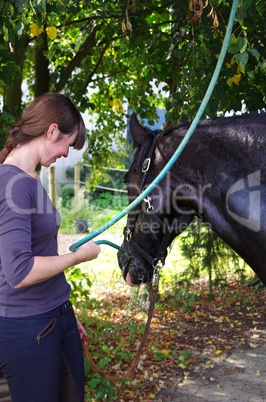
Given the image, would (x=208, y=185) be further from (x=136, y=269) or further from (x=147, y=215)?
(x=136, y=269)

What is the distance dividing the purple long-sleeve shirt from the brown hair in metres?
0.14

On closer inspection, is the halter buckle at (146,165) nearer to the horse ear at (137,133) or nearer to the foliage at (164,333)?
the horse ear at (137,133)

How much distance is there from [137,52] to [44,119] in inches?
158

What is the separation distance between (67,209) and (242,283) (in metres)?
6.16

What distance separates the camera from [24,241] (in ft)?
6.15

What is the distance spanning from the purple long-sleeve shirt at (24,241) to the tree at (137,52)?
3.82 feet

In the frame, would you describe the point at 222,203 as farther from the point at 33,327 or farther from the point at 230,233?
the point at 33,327

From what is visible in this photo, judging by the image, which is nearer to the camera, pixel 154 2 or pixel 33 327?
pixel 33 327

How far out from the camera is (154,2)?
215 inches

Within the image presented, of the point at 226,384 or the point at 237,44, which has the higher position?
the point at 237,44

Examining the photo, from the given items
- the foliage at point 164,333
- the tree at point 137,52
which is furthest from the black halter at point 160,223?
the foliage at point 164,333

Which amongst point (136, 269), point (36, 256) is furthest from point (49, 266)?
point (136, 269)

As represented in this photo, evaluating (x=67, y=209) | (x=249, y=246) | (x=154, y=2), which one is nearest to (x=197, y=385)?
(x=249, y=246)

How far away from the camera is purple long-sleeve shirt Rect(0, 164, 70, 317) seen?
1.87 metres
